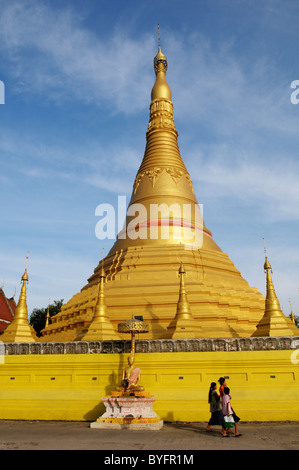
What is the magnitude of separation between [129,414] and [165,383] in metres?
2.09

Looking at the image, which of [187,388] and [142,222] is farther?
[142,222]

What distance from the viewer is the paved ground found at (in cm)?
630

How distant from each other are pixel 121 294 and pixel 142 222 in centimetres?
571

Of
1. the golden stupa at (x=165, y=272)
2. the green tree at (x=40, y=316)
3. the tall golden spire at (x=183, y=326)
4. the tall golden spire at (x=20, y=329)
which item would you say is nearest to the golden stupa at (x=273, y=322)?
the golden stupa at (x=165, y=272)

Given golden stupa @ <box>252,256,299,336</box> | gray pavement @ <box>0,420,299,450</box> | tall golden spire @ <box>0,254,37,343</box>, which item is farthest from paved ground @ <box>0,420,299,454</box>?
tall golden spire @ <box>0,254,37,343</box>

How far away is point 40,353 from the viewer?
11969 millimetres

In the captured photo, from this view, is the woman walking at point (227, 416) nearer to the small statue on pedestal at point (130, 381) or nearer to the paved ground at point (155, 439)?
the paved ground at point (155, 439)

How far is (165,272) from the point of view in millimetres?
16578

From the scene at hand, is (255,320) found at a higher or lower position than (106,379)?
higher

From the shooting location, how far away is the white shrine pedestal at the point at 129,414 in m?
8.89

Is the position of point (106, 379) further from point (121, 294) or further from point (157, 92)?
point (157, 92)

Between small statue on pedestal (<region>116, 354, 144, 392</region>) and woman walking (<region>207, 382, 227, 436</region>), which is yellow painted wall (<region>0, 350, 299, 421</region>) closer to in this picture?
small statue on pedestal (<region>116, 354, 144, 392</region>)
